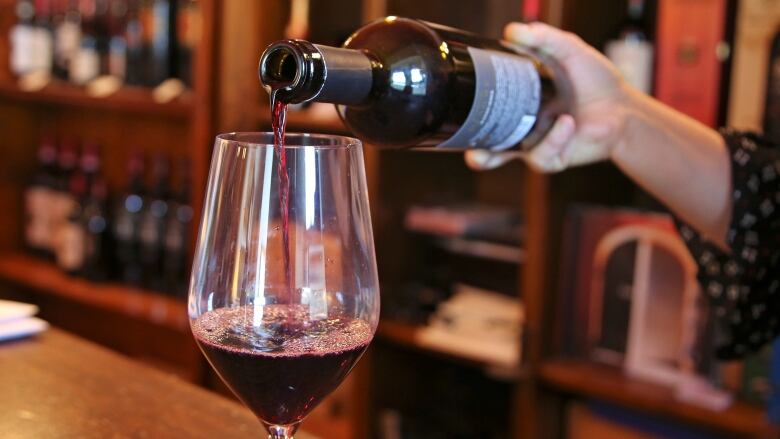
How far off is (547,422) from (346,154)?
1.19 metres

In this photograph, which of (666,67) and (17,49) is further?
(17,49)

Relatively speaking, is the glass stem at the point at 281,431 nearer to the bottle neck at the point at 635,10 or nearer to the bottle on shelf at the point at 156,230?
the bottle neck at the point at 635,10

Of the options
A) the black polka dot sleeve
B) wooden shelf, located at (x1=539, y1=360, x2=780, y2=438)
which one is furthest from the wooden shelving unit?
the black polka dot sleeve

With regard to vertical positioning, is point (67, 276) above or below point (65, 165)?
below

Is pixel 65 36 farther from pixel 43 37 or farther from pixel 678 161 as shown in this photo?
pixel 678 161

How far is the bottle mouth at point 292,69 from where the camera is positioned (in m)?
0.57

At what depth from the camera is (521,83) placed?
2.62 ft

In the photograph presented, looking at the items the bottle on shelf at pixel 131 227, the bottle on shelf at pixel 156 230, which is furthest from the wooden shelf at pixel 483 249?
the bottle on shelf at pixel 131 227

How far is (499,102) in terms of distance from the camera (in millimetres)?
768

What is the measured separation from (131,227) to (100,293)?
204 mm

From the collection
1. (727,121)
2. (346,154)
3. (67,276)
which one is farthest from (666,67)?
(67,276)

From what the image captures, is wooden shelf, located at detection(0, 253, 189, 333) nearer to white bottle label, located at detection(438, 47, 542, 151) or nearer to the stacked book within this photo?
the stacked book

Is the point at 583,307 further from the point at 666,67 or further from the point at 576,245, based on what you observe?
the point at 666,67

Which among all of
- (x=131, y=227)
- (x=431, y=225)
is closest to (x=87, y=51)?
(x=131, y=227)
